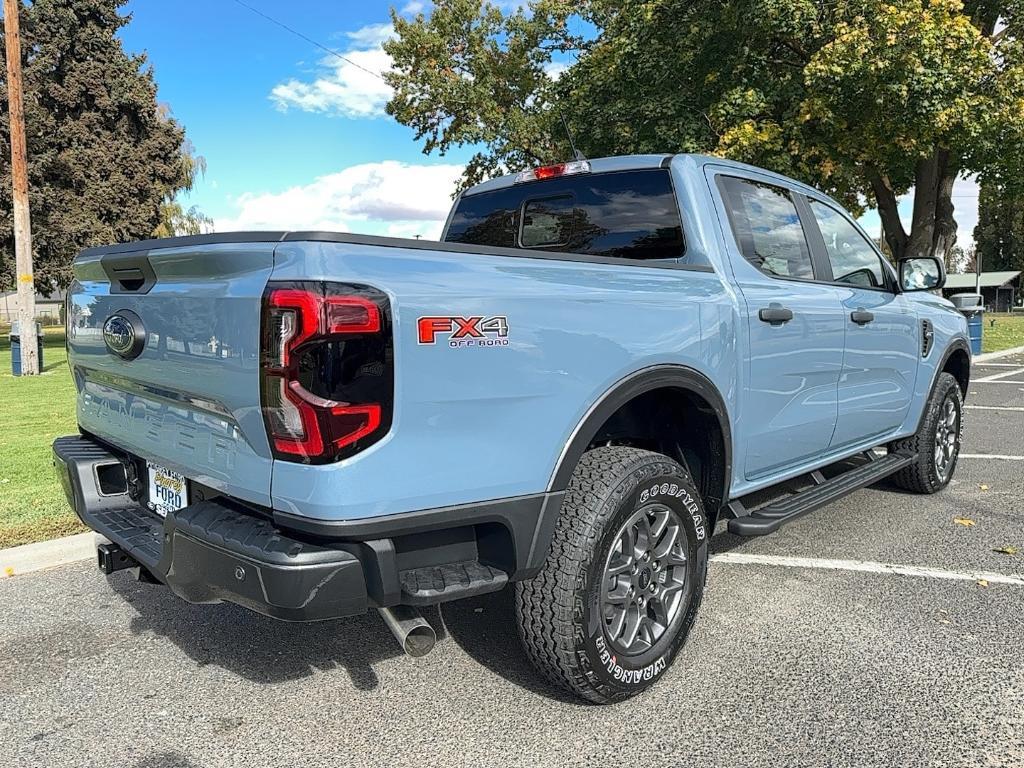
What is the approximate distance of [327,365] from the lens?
1.98 metres

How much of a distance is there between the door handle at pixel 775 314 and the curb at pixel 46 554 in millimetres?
3573

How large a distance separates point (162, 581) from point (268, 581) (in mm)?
641

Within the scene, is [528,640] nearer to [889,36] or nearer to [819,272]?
[819,272]

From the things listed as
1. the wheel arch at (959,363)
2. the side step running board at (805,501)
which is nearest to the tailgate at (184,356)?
the side step running board at (805,501)

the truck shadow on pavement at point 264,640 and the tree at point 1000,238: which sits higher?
the tree at point 1000,238

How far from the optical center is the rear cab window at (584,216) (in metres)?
3.48

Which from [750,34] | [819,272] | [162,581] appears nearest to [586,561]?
[162,581]

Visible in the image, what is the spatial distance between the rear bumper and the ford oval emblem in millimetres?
558

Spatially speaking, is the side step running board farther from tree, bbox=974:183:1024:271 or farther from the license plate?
tree, bbox=974:183:1024:271

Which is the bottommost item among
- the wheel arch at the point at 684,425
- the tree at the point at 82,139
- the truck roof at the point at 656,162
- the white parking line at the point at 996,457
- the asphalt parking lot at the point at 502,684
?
the asphalt parking lot at the point at 502,684

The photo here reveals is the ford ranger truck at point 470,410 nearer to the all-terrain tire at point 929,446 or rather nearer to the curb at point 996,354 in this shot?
the all-terrain tire at point 929,446

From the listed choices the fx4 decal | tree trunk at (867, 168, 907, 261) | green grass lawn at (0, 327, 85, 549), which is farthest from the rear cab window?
tree trunk at (867, 168, 907, 261)

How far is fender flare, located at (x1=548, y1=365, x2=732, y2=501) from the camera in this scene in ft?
8.01

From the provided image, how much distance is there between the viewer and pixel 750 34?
13.3m
